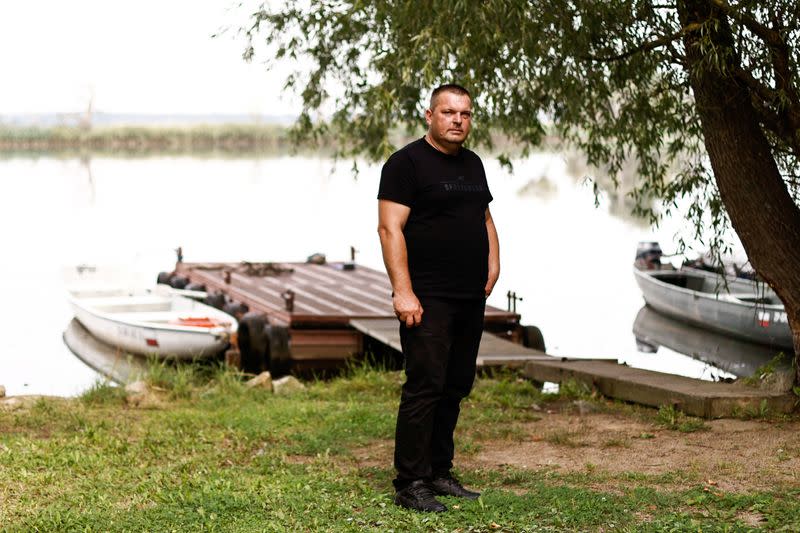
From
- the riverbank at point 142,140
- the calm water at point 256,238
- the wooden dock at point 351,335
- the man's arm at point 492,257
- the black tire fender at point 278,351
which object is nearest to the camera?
the man's arm at point 492,257

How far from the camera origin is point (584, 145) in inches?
426

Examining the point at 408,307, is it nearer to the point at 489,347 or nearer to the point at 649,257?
the point at 489,347

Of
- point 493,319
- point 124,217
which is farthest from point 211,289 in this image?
point 124,217

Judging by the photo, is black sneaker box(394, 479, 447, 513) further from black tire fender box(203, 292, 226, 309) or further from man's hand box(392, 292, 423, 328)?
black tire fender box(203, 292, 226, 309)

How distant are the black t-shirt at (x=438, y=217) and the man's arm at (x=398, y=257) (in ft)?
0.18

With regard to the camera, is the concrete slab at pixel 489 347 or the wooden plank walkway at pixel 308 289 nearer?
the concrete slab at pixel 489 347

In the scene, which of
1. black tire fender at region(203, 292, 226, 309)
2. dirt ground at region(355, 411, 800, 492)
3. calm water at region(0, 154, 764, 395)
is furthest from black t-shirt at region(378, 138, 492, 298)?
black tire fender at region(203, 292, 226, 309)

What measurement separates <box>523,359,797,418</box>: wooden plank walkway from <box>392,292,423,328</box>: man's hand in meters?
3.48

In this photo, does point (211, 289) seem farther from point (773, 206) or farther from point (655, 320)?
point (773, 206)

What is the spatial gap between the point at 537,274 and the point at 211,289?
12180 mm

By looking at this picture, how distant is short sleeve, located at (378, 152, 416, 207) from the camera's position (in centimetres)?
575

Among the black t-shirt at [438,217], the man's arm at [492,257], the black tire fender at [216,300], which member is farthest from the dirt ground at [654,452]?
the black tire fender at [216,300]

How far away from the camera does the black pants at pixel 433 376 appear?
5840mm

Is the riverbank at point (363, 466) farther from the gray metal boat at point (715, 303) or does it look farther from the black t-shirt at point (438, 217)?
the gray metal boat at point (715, 303)
